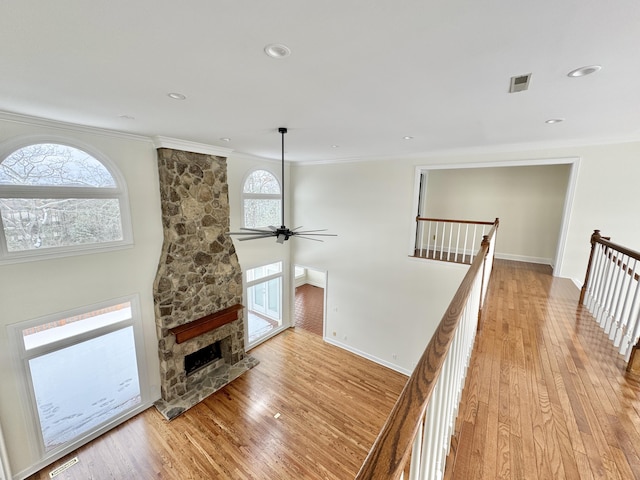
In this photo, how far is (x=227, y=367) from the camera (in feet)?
19.0

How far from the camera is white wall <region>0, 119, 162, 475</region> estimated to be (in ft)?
10.6

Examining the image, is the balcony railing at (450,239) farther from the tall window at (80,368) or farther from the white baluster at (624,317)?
the tall window at (80,368)

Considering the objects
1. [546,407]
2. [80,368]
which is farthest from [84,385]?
[546,407]

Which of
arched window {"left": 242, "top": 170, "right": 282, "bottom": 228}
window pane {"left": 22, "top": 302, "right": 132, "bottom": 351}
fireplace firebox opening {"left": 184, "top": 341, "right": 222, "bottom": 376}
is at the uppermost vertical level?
arched window {"left": 242, "top": 170, "right": 282, "bottom": 228}

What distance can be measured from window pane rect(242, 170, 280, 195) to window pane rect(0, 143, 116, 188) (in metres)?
2.72

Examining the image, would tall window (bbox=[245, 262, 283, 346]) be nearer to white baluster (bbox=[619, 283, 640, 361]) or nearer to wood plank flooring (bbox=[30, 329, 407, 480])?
wood plank flooring (bbox=[30, 329, 407, 480])

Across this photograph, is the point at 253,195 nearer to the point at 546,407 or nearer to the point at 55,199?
the point at 55,199

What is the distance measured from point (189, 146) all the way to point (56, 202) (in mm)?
2046

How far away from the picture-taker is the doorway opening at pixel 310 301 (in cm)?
802

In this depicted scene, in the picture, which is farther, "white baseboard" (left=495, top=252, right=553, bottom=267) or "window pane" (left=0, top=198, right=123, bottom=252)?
"white baseboard" (left=495, top=252, right=553, bottom=267)

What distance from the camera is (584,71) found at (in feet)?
6.07

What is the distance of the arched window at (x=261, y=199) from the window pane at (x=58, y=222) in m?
2.60

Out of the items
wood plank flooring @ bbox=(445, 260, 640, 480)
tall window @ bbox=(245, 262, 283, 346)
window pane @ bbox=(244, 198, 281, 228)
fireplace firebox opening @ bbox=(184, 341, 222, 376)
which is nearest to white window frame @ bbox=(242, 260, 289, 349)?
tall window @ bbox=(245, 262, 283, 346)

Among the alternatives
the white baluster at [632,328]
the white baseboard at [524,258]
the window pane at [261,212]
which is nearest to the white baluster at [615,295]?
the white baluster at [632,328]
